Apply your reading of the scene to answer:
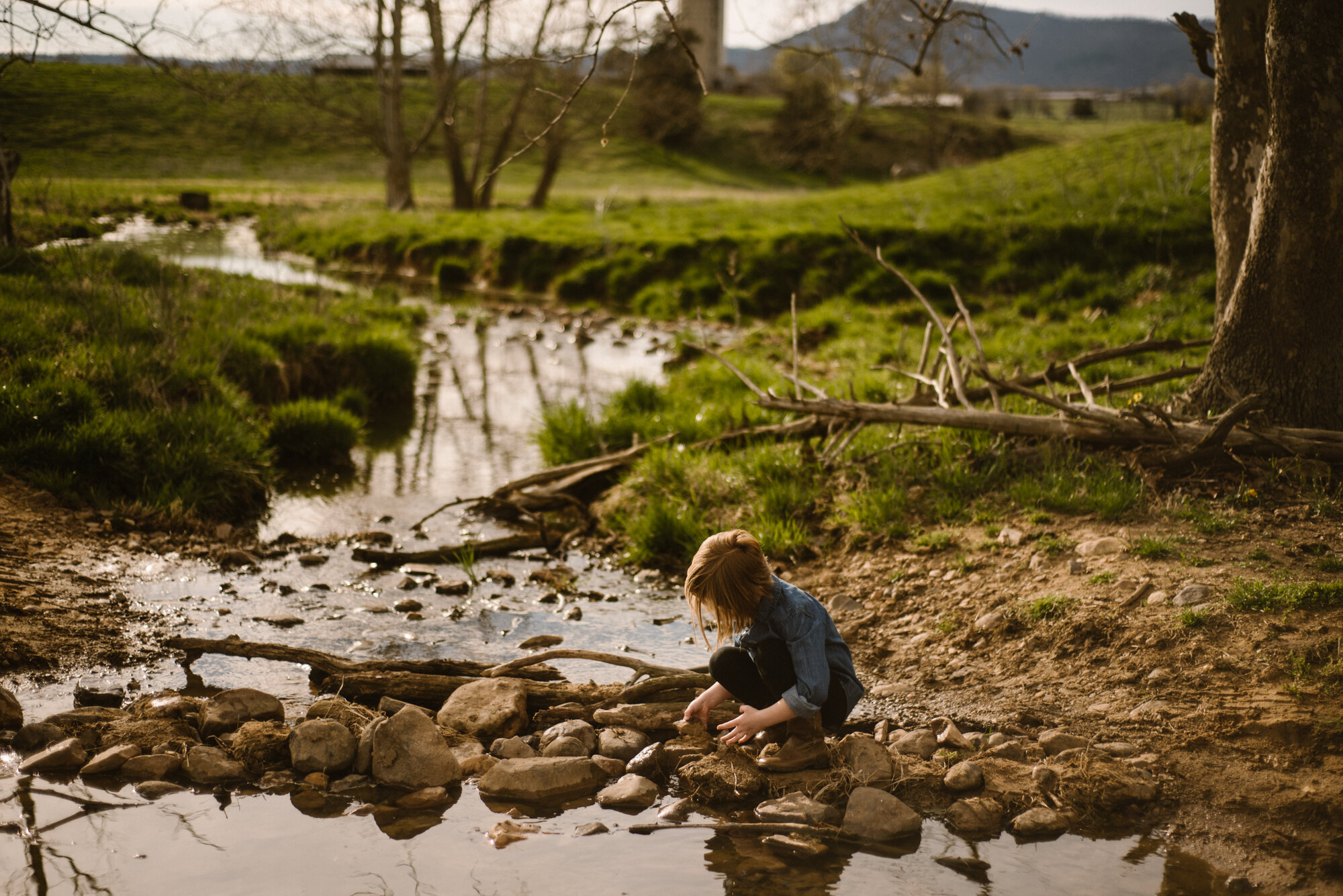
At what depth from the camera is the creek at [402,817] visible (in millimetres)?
3131

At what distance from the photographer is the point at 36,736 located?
12.4ft

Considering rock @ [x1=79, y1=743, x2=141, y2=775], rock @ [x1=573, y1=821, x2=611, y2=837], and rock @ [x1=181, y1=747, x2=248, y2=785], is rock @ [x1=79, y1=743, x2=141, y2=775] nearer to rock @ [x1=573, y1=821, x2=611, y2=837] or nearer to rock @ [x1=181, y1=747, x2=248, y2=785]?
rock @ [x1=181, y1=747, x2=248, y2=785]

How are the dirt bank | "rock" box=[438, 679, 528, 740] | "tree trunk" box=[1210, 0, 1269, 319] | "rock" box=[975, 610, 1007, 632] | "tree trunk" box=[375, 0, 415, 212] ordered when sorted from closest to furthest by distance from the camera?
the dirt bank → "rock" box=[438, 679, 528, 740] → "rock" box=[975, 610, 1007, 632] → "tree trunk" box=[1210, 0, 1269, 319] → "tree trunk" box=[375, 0, 415, 212]

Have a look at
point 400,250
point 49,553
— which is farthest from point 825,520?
point 400,250

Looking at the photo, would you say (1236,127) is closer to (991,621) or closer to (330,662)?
(991,621)

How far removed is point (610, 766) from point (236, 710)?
64.6 inches

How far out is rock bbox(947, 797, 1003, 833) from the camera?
3441 millimetres

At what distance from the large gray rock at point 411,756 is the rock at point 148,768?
2.58ft

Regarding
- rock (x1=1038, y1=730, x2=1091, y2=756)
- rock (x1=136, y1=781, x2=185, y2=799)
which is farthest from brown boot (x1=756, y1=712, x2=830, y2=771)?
rock (x1=136, y1=781, x2=185, y2=799)

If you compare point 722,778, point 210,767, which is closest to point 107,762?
point 210,767

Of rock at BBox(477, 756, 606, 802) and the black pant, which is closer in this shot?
rock at BBox(477, 756, 606, 802)

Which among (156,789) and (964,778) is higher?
(964,778)

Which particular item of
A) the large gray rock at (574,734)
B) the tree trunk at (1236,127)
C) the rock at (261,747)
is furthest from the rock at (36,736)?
the tree trunk at (1236,127)

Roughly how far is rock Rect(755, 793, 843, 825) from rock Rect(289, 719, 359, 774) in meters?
1.66
